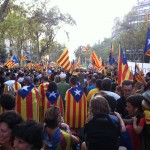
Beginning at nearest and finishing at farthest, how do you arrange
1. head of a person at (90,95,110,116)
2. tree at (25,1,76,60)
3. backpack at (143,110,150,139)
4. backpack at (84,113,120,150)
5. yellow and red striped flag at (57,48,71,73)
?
backpack at (84,113,120,150) < backpack at (143,110,150,139) < head of a person at (90,95,110,116) < yellow and red striped flag at (57,48,71,73) < tree at (25,1,76,60)

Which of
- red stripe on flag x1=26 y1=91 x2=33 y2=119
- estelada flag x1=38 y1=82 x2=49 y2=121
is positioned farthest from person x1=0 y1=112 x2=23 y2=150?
estelada flag x1=38 y1=82 x2=49 y2=121

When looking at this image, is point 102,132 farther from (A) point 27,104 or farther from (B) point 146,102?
(A) point 27,104

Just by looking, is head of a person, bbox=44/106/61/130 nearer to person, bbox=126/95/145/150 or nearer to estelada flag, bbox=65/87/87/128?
person, bbox=126/95/145/150

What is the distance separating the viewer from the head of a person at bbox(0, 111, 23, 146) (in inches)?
134

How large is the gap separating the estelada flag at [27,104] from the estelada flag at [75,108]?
2.37 feet

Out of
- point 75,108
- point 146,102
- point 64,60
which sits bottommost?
point 75,108

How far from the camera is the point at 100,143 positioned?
12.1ft

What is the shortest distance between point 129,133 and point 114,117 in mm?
304

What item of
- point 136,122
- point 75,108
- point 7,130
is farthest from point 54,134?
point 75,108

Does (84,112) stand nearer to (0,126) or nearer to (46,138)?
(46,138)

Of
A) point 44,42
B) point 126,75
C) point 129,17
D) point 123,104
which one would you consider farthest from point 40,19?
point 123,104

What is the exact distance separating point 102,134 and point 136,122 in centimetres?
59

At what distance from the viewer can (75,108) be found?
757cm

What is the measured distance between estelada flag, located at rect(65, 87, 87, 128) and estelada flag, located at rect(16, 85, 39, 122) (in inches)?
28.4
